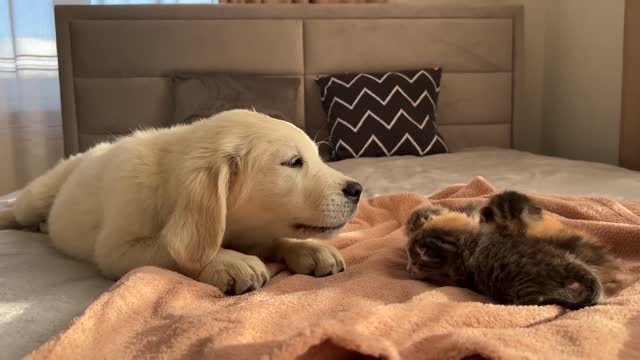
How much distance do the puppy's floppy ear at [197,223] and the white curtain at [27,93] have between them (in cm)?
263

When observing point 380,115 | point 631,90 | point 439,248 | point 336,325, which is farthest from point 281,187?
point 631,90

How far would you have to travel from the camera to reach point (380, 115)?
10.00 feet

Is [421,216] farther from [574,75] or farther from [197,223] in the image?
[574,75]

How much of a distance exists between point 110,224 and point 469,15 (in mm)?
2802

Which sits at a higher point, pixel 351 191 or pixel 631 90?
pixel 631 90

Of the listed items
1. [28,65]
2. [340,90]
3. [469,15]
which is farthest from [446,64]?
[28,65]

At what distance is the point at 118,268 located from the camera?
1172 mm

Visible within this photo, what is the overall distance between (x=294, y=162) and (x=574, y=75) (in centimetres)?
297

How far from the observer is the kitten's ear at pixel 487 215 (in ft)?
3.49

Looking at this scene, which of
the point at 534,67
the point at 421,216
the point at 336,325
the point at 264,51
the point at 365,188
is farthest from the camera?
the point at 534,67

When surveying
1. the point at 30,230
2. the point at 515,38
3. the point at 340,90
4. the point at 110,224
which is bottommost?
the point at 30,230

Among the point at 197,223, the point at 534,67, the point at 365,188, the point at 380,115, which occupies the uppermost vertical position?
the point at 534,67

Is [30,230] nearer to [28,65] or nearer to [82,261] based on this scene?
[82,261]

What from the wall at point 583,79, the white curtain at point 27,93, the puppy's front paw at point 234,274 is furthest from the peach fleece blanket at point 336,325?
the white curtain at point 27,93
